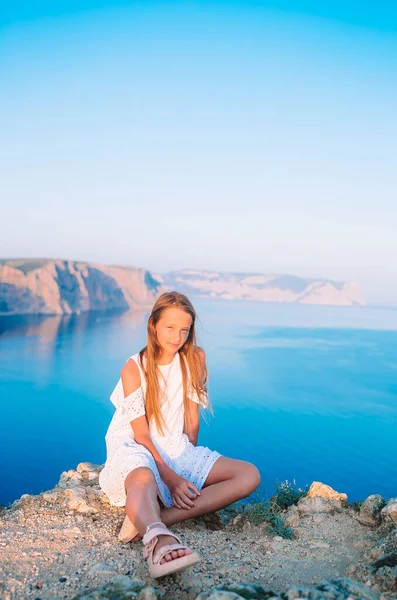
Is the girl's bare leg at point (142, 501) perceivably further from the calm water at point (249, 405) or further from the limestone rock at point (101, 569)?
the calm water at point (249, 405)

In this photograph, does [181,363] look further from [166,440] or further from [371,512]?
[371,512]

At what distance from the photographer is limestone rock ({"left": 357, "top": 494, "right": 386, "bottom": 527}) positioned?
112 inches

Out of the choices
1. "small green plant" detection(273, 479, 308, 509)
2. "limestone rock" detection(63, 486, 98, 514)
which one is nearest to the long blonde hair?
"limestone rock" detection(63, 486, 98, 514)

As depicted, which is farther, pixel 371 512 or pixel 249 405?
pixel 249 405

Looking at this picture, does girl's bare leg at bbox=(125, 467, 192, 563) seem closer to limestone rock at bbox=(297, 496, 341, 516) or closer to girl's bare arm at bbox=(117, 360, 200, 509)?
girl's bare arm at bbox=(117, 360, 200, 509)

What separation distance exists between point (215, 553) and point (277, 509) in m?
0.98

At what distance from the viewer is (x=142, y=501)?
7.27ft

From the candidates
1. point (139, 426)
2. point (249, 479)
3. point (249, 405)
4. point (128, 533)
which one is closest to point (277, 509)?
point (249, 479)

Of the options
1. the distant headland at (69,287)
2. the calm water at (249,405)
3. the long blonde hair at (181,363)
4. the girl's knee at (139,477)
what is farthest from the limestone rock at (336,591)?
the distant headland at (69,287)

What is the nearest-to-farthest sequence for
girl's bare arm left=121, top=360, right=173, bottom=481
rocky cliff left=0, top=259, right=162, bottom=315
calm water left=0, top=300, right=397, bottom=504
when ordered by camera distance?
girl's bare arm left=121, top=360, right=173, bottom=481
calm water left=0, top=300, right=397, bottom=504
rocky cliff left=0, top=259, right=162, bottom=315

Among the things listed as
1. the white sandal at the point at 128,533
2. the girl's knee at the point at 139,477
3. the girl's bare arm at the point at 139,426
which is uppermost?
the girl's bare arm at the point at 139,426

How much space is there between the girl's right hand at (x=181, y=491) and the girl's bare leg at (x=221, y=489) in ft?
0.12

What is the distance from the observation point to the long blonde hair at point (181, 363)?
9.43 ft

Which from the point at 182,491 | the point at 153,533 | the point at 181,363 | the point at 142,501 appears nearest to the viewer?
the point at 153,533
